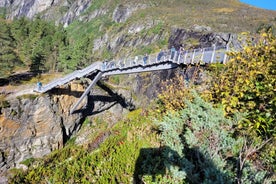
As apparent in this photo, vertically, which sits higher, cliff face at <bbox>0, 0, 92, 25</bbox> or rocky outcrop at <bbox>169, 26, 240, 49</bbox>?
rocky outcrop at <bbox>169, 26, 240, 49</bbox>

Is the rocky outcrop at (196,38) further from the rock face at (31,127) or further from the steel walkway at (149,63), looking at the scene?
the rock face at (31,127)

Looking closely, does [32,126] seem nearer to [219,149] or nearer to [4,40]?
[4,40]

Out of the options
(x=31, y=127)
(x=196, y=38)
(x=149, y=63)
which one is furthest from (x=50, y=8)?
(x=149, y=63)

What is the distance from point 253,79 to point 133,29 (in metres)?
54.9

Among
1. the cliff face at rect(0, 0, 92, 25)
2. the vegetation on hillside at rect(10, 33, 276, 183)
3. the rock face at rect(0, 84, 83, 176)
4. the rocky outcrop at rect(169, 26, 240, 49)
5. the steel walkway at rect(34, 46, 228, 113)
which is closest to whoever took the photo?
the vegetation on hillside at rect(10, 33, 276, 183)

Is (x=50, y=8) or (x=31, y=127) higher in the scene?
(x=50, y=8)

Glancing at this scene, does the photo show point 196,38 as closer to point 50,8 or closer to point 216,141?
point 216,141

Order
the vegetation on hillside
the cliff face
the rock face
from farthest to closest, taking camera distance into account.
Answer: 1. the cliff face
2. the rock face
3. the vegetation on hillside

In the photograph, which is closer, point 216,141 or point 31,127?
point 216,141

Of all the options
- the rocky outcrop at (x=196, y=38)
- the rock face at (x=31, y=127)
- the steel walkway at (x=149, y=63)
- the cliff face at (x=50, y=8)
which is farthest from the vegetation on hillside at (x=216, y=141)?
the cliff face at (x=50, y=8)

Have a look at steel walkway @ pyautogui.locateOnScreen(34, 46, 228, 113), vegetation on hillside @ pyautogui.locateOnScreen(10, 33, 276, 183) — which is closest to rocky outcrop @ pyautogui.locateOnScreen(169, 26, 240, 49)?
steel walkway @ pyautogui.locateOnScreen(34, 46, 228, 113)

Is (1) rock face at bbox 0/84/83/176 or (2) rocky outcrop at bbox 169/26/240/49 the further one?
(2) rocky outcrop at bbox 169/26/240/49

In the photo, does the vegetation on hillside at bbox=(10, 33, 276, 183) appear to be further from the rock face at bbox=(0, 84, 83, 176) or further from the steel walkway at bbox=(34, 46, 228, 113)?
the rock face at bbox=(0, 84, 83, 176)

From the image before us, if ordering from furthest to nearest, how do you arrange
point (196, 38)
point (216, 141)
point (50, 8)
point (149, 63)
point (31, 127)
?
1. point (50, 8)
2. point (196, 38)
3. point (31, 127)
4. point (149, 63)
5. point (216, 141)
